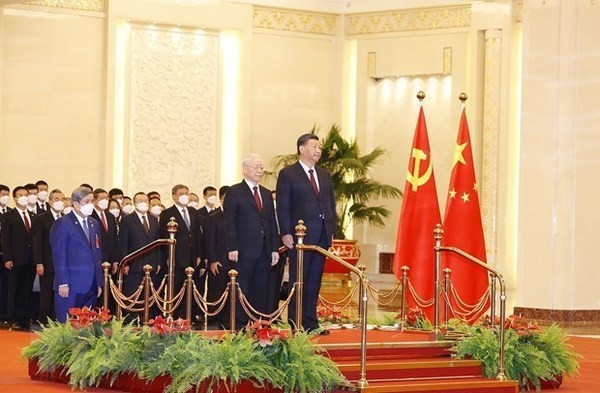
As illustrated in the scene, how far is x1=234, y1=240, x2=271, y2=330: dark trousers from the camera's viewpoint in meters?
11.9

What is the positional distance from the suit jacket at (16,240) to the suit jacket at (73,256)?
3.52 metres

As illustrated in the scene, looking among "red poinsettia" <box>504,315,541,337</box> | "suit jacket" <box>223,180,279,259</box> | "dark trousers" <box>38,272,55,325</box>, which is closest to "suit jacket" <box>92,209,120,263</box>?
"dark trousers" <box>38,272,55,325</box>

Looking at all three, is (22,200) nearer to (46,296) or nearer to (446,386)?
(46,296)

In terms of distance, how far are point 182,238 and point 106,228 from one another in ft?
3.35

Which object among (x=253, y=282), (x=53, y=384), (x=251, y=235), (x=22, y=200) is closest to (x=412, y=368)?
(x=253, y=282)

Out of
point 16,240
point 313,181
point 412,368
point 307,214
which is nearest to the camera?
point 412,368

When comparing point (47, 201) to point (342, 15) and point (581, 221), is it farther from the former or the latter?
point (342, 15)

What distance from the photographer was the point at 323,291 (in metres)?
21.2

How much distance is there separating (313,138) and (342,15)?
1305 centimetres

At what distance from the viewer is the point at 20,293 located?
1636cm

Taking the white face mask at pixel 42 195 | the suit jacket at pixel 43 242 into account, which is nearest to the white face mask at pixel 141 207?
the suit jacket at pixel 43 242

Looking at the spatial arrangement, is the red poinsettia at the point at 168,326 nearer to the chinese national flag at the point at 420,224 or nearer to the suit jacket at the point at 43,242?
the chinese national flag at the point at 420,224

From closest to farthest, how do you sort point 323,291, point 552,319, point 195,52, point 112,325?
1. point 112,325
2. point 552,319
3. point 323,291
4. point 195,52

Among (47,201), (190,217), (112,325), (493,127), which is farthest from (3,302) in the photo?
(493,127)
